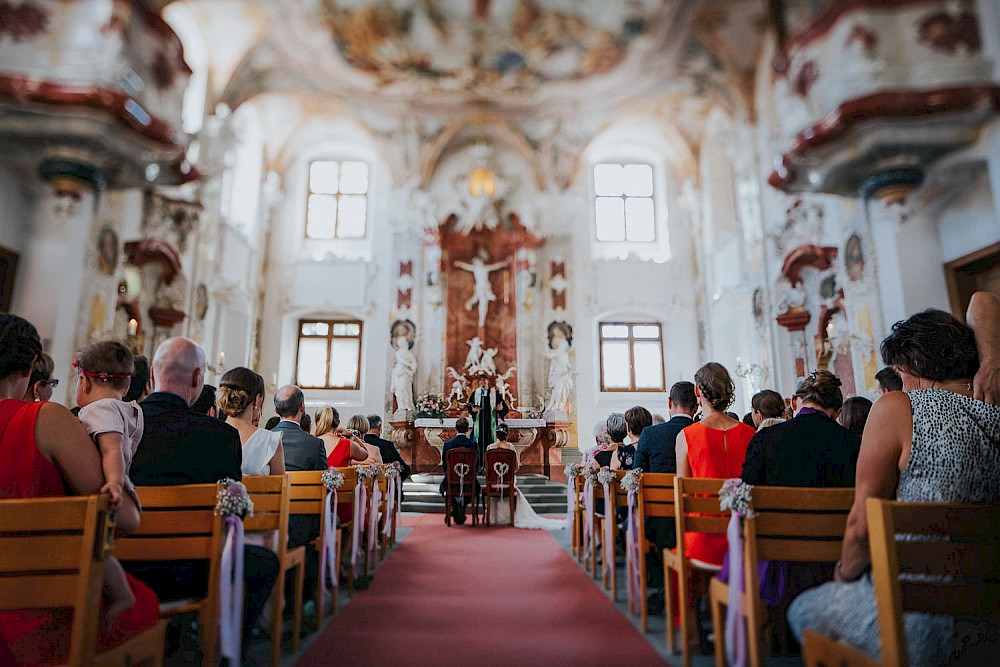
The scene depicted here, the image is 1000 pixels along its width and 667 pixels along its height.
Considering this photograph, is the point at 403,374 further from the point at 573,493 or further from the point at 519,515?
the point at 573,493

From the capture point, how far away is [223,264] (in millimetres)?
12508

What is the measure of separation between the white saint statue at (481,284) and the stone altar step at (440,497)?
14.8ft

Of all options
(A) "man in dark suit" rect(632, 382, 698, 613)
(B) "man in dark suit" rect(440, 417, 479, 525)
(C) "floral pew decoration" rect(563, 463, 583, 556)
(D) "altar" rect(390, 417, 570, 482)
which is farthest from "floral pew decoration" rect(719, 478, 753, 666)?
(D) "altar" rect(390, 417, 570, 482)

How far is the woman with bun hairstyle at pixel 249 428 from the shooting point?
10.7 feet

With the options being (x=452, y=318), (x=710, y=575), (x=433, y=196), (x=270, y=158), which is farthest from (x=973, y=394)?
(x=270, y=158)

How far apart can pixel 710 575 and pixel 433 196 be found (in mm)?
13059

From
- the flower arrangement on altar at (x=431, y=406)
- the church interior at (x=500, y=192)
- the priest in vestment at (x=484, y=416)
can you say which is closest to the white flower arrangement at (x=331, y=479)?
the church interior at (x=500, y=192)

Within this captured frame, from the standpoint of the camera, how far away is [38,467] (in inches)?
69.7

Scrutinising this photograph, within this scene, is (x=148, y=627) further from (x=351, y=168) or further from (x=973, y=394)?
(x=351, y=168)

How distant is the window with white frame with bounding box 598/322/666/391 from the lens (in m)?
14.5

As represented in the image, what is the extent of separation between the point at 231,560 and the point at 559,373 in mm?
11639

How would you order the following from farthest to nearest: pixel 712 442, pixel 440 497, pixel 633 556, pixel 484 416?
pixel 484 416, pixel 440 497, pixel 633 556, pixel 712 442

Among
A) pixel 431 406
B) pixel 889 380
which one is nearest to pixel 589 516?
pixel 889 380

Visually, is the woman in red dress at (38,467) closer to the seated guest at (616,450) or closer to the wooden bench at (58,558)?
the wooden bench at (58,558)
